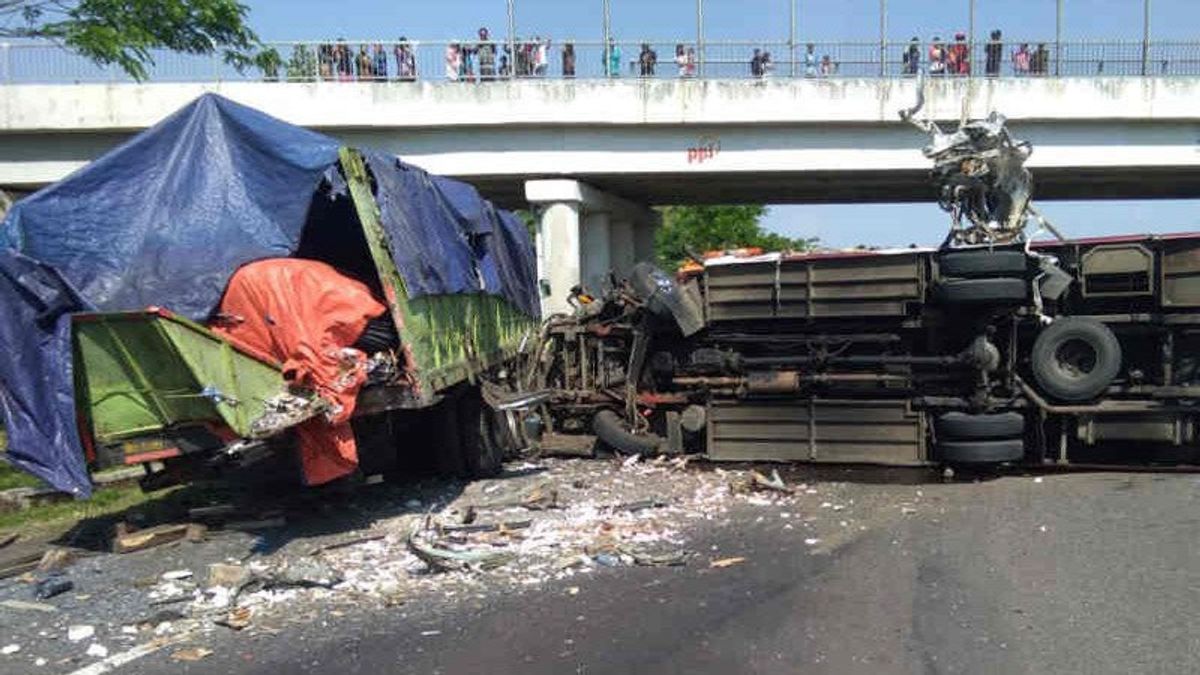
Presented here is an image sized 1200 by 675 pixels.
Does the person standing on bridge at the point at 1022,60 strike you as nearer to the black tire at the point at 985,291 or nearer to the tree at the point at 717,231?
the black tire at the point at 985,291

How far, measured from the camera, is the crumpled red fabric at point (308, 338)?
6.76 m

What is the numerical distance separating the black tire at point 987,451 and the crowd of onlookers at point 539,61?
1530 cm

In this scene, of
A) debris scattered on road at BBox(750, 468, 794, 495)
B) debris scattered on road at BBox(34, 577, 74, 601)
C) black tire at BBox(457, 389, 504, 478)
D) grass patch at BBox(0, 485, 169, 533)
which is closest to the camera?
debris scattered on road at BBox(34, 577, 74, 601)

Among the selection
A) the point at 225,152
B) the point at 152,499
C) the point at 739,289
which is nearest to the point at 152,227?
the point at 225,152

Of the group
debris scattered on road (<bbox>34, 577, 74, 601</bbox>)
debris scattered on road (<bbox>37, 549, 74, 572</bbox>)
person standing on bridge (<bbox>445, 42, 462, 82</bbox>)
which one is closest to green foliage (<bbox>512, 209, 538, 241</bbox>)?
person standing on bridge (<bbox>445, 42, 462, 82</bbox>)

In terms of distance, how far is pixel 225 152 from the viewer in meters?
7.57

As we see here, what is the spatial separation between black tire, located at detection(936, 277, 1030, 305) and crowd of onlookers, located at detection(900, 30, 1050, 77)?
48.3ft

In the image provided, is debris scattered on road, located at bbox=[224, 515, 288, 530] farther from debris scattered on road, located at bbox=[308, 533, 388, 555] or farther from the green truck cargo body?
the green truck cargo body

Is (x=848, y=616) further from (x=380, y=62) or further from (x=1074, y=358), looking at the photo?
(x=380, y=62)

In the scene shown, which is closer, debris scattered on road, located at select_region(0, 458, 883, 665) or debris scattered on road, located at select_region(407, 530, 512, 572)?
debris scattered on road, located at select_region(0, 458, 883, 665)

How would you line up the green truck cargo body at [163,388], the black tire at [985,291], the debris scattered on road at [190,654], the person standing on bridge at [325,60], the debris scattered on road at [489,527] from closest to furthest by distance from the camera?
the debris scattered on road at [190,654] → the green truck cargo body at [163,388] → the debris scattered on road at [489,527] → the black tire at [985,291] → the person standing on bridge at [325,60]

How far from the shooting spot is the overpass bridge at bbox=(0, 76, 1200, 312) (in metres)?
22.2

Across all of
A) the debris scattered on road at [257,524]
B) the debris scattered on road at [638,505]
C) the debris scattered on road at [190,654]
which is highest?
the debris scattered on road at [190,654]

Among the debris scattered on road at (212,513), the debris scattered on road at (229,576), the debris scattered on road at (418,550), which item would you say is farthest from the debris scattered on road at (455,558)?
the debris scattered on road at (212,513)
